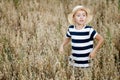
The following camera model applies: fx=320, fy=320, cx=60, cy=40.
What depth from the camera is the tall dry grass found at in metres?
3.31

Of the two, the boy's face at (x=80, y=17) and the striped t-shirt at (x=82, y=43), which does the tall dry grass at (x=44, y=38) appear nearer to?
the striped t-shirt at (x=82, y=43)

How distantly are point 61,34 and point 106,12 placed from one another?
1.19 metres

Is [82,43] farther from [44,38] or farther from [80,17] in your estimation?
[44,38]

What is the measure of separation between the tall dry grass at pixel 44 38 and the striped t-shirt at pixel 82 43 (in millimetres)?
161

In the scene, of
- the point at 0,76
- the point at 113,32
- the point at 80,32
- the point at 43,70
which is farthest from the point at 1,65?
the point at 113,32

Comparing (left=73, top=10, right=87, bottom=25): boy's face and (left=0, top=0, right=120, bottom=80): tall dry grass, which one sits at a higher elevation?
(left=73, top=10, right=87, bottom=25): boy's face

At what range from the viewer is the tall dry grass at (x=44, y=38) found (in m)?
3.31

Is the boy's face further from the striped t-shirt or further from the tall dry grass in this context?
the tall dry grass

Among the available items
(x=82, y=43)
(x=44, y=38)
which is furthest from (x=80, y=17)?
(x=44, y=38)

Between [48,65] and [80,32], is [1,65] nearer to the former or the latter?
[48,65]

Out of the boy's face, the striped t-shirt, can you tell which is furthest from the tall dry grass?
the boy's face

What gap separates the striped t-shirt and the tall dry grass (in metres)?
0.16

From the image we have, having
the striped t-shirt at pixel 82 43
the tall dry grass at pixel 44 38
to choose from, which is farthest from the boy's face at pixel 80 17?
the tall dry grass at pixel 44 38

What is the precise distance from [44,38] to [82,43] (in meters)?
1.27
